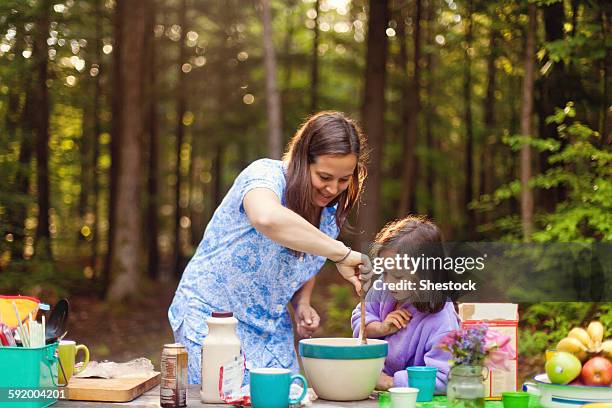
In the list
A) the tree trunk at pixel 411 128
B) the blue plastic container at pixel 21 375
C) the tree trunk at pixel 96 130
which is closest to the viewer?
the blue plastic container at pixel 21 375

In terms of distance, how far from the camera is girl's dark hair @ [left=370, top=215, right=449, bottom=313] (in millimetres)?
2615

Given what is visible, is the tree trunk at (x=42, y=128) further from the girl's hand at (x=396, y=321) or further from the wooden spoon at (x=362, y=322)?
the wooden spoon at (x=362, y=322)

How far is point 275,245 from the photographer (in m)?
2.66

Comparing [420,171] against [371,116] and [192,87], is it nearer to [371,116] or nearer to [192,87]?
[192,87]

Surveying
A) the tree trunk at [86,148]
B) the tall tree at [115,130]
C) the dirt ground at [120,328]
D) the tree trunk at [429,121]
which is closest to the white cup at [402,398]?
the dirt ground at [120,328]

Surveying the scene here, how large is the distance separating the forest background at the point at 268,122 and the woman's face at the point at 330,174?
4765 millimetres

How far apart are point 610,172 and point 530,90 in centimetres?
159

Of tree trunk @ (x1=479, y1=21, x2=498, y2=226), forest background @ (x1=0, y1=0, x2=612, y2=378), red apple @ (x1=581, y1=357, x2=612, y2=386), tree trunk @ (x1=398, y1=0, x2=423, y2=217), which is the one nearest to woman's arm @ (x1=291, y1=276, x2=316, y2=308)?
red apple @ (x1=581, y1=357, x2=612, y2=386)

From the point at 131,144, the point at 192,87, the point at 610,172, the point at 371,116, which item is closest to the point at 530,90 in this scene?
the point at 610,172

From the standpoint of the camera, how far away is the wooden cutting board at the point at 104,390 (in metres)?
2.33

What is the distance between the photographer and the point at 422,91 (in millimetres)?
17406

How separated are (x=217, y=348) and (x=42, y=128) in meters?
10.4

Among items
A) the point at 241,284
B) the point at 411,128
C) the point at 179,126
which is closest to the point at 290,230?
the point at 241,284

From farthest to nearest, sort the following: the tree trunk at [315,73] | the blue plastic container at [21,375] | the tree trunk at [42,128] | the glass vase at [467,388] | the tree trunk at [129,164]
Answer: the tree trunk at [315,73] < the tree trunk at [129,164] < the tree trunk at [42,128] < the blue plastic container at [21,375] < the glass vase at [467,388]
